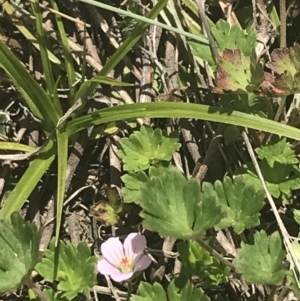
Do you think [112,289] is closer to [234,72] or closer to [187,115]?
[187,115]

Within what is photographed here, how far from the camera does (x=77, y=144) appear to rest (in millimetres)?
1605

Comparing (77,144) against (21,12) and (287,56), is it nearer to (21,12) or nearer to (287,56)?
(21,12)

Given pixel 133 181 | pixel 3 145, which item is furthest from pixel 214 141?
pixel 3 145

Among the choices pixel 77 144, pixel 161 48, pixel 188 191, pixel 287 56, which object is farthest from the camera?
pixel 161 48

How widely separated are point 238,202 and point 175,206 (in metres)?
→ 0.17

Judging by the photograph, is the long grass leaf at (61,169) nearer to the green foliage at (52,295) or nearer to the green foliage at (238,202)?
the green foliage at (52,295)

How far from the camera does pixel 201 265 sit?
139 centimetres

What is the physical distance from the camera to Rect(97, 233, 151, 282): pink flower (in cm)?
135

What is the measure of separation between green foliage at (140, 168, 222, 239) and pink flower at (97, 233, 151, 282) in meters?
0.15

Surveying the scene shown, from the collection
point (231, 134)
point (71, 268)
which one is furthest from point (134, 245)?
point (231, 134)

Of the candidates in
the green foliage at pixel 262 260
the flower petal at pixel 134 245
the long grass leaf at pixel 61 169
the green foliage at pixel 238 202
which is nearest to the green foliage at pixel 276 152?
the green foliage at pixel 238 202

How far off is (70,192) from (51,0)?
517mm

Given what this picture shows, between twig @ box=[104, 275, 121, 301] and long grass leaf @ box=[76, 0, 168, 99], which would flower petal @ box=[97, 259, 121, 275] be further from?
long grass leaf @ box=[76, 0, 168, 99]

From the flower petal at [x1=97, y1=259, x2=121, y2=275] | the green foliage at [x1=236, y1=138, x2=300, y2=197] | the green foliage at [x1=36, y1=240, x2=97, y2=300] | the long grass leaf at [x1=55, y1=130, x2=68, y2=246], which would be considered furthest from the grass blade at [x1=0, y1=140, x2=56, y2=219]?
the green foliage at [x1=236, y1=138, x2=300, y2=197]
